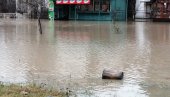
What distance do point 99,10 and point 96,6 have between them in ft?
2.31

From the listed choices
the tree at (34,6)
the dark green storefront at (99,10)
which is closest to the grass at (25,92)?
the tree at (34,6)

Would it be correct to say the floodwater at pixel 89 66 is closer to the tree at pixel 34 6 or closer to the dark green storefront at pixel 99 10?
the tree at pixel 34 6

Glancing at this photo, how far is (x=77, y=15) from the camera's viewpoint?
5209 centimetres

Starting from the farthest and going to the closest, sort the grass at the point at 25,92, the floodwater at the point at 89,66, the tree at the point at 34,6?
the tree at the point at 34,6
the floodwater at the point at 89,66
the grass at the point at 25,92

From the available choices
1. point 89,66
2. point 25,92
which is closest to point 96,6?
point 89,66

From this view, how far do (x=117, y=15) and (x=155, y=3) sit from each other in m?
4.57

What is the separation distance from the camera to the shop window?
51466 mm

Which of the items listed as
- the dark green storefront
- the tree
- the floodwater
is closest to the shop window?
the dark green storefront

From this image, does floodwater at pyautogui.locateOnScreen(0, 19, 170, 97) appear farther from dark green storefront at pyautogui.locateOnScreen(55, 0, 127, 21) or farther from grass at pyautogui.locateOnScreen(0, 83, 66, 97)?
dark green storefront at pyautogui.locateOnScreen(55, 0, 127, 21)

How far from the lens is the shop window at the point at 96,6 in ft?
169

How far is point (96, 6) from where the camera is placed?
51750 mm

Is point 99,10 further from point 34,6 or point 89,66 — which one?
point 89,66

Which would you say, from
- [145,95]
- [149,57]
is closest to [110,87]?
[145,95]

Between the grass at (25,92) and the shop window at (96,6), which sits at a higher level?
the shop window at (96,6)
